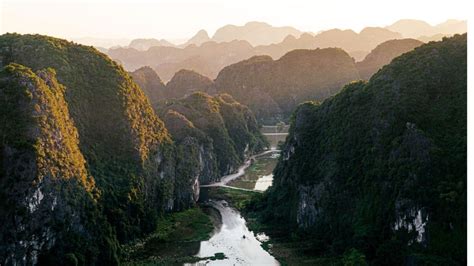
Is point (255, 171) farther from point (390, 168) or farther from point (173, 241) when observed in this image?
point (390, 168)

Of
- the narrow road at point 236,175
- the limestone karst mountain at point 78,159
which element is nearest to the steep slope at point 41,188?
the limestone karst mountain at point 78,159

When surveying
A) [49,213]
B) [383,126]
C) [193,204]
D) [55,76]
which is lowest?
[193,204]

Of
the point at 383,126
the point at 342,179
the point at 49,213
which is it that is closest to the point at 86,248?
the point at 49,213

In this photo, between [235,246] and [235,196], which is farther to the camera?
[235,196]

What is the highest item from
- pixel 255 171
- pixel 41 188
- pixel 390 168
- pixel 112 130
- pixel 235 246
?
pixel 112 130

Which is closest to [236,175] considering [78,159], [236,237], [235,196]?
[235,196]

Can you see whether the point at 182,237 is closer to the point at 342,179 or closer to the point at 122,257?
the point at 122,257

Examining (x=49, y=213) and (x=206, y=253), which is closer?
(x=49, y=213)

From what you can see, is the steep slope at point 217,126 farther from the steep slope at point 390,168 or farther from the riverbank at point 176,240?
the steep slope at point 390,168
